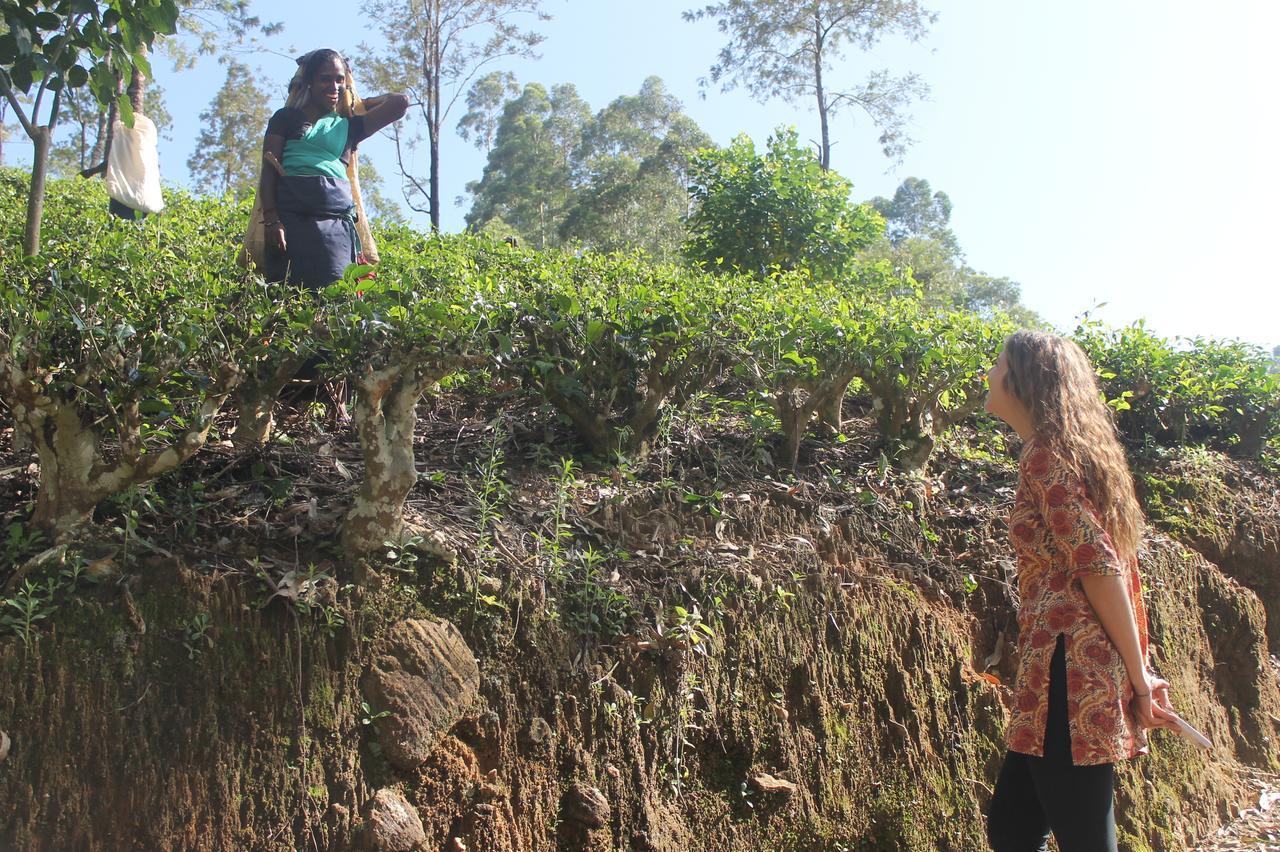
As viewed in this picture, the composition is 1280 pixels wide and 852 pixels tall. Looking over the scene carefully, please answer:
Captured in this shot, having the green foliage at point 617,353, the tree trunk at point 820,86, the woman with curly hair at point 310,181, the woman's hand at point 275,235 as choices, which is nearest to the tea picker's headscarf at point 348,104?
the woman with curly hair at point 310,181

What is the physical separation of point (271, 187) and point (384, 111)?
72 centimetres

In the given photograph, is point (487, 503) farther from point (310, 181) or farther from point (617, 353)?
point (310, 181)

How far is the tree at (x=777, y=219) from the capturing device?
8320 mm

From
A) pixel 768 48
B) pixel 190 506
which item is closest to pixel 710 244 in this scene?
pixel 190 506

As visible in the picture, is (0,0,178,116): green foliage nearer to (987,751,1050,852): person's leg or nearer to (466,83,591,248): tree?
(987,751,1050,852): person's leg

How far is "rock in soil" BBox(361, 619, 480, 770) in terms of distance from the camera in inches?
114

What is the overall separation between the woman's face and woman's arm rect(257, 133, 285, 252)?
0.28 meters

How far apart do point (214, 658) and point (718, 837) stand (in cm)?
180

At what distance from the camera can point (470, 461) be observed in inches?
158

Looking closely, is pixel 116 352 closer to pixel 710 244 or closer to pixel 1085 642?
pixel 1085 642

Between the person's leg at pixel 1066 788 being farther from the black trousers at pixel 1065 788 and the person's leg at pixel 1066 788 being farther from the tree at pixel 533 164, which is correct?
the tree at pixel 533 164

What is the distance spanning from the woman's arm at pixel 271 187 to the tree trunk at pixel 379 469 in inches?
60.9

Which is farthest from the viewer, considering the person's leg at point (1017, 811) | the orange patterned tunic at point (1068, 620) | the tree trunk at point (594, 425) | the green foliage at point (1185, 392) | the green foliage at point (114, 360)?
the green foliage at point (1185, 392)

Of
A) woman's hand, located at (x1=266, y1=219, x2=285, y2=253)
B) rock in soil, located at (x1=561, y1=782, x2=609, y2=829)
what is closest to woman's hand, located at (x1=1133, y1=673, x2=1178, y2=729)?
rock in soil, located at (x1=561, y1=782, x2=609, y2=829)
